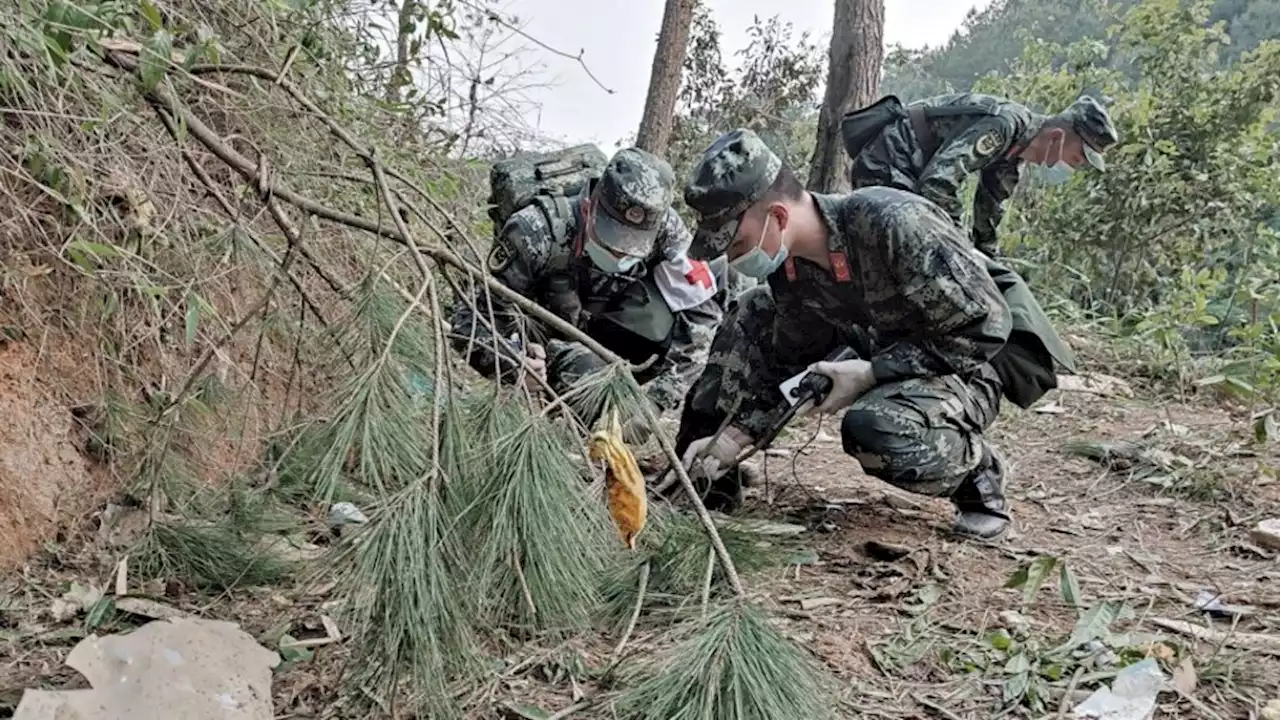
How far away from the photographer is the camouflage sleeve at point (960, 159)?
353cm

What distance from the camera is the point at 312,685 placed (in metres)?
1.51

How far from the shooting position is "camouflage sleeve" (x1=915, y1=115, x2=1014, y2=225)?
11.6ft

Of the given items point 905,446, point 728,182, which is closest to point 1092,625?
point 905,446

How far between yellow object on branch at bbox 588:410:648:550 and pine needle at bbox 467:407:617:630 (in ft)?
0.11

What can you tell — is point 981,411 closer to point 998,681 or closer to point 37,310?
point 998,681

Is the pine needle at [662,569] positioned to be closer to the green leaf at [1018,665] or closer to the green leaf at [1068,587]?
the green leaf at [1018,665]

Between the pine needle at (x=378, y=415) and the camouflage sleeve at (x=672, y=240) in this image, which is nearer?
the pine needle at (x=378, y=415)

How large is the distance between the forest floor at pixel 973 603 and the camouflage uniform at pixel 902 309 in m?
0.23

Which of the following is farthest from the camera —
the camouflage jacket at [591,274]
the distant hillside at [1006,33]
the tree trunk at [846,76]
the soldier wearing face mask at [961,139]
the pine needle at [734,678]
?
the distant hillside at [1006,33]

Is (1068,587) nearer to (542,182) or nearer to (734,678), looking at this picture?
(734,678)

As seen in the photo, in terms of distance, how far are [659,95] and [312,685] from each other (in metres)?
4.78

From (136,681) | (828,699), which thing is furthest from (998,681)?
(136,681)

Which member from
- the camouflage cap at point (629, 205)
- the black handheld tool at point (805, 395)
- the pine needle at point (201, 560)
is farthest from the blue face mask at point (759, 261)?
the pine needle at point (201, 560)

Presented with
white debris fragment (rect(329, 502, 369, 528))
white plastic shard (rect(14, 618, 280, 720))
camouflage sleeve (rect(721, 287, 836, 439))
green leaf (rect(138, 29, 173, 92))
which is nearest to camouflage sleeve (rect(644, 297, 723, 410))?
camouflage sleeve (rect(721, 287, 836, 439))
